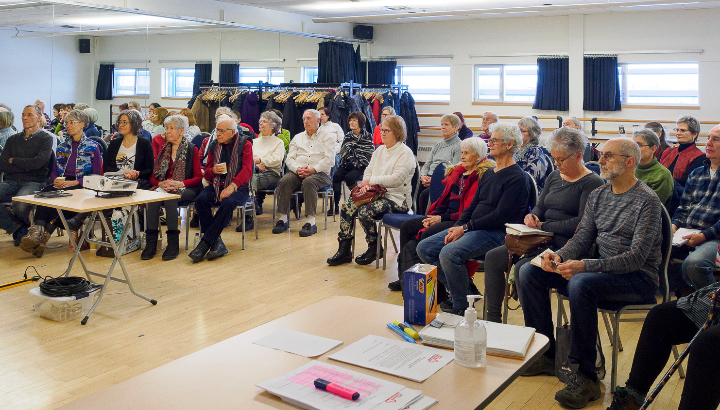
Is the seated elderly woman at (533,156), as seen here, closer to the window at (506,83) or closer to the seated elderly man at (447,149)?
the seated elderly man at (447,149)

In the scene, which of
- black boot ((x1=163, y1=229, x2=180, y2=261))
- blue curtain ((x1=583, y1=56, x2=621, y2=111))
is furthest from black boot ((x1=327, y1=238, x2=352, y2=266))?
blue curtain ((x1=583, y1=56, x2=621, y2=111))

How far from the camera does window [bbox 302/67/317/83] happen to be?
10.6m

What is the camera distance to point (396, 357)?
71.5 inches

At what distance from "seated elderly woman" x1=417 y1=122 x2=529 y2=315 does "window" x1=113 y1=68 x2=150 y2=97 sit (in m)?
5.37

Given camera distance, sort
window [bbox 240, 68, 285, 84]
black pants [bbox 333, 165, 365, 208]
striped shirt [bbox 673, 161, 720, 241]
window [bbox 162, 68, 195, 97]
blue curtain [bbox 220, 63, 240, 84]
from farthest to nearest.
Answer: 1. window [bbox 240, 68, 285, 84]
2. blue curtain [bbox 220, 63, 240, 84]
3. window [bbox 162, 68, 195, 97]
4. black pants [bbox 333, 165, 365, 208]
5. striped shirt [bbox 673, 161, 720, 241]

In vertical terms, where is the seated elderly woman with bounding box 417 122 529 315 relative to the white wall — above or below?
below

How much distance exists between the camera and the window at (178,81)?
27.5 feet

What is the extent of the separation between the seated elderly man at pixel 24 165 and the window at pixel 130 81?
203 cm

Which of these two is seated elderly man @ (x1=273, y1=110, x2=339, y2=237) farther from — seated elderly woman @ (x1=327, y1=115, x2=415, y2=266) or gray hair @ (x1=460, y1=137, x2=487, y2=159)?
gray hair @ (x1=460, y1=137, x2=487, y2=159)

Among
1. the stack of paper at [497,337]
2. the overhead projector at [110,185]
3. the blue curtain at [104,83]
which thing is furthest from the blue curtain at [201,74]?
the stack of paper at [497,337]

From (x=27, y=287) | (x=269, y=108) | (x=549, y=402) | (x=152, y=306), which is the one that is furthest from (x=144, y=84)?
(x=549, y=402)

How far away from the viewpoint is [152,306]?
4.28 meters

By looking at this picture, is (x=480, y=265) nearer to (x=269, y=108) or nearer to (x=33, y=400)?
(x=33, y=400)

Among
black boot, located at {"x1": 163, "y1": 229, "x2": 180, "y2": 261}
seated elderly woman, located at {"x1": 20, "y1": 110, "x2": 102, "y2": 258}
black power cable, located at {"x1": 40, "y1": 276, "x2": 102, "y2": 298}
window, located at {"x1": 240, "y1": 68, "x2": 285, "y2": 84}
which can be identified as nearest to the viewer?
black power cable, located at {"x1": 40, "y1": 276, "x2": 102, "y2": 298}
